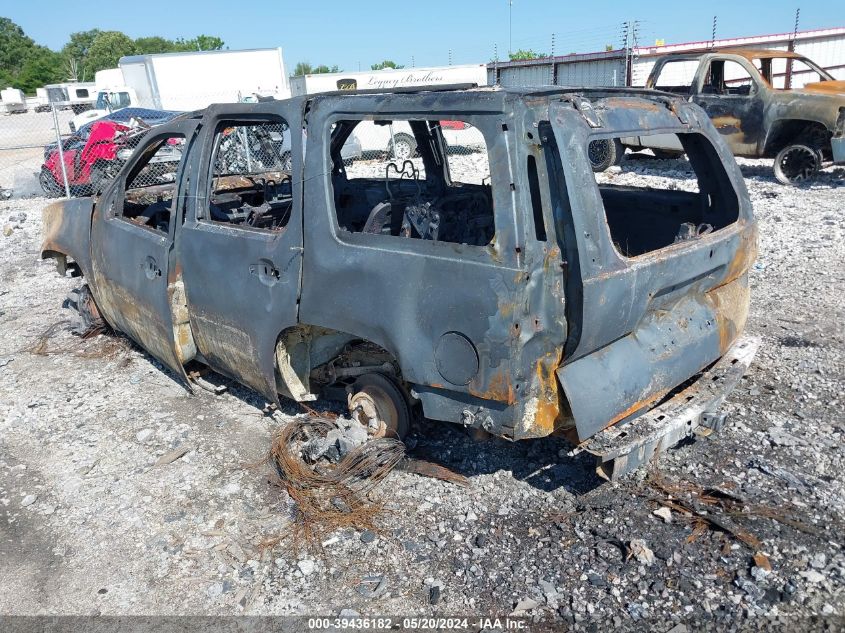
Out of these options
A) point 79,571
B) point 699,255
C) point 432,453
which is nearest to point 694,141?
point 699,255

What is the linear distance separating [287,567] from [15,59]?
275ft

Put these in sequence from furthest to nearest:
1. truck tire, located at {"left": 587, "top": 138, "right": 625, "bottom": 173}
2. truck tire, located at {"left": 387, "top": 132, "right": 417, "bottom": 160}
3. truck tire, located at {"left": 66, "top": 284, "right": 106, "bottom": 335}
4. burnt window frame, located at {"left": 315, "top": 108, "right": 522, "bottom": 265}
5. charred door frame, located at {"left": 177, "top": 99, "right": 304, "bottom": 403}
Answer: truck tire, located at {"left": 587, "top": 138, "right": 625, "bottom": 173} → truck tire, located at {"left": 66, "top": 284, "right": 106, "bottom": 335} → truck tire, located at {"left": 387, "top": 132, "right": 417, "bottom": 160} → charred door frame, located at {"left": 177, "top": 99, "right": 304, "bottom": 403} → burnt window frame, located at {"left": 315, "top": 108, "right": 522, "bottom": 265}

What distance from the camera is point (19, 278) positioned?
840cm

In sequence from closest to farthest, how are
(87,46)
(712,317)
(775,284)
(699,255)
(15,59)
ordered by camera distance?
(699,255)
(712,317)
(775,284)
(15,59)
(87,46)

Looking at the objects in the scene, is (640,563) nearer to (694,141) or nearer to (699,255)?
(699,255)

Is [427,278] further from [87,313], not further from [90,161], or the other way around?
[90,161]

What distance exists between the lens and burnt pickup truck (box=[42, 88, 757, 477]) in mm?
2908

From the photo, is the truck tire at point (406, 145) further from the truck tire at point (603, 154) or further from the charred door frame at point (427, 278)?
the truck tire at point (603, 154)

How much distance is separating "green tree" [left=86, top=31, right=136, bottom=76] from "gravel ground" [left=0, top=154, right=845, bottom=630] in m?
71.5

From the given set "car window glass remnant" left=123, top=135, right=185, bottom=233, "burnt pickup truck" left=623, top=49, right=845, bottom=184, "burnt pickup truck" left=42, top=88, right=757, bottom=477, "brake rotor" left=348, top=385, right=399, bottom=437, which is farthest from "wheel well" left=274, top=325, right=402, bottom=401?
"burnt pickup truck" left=623, top=49, right=845, bottom=184

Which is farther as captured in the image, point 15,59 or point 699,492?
point 15,59

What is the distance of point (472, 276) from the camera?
9.71ft

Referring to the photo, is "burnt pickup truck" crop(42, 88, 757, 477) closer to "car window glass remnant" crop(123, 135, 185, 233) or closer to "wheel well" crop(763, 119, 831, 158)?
"car window glass remnant" crop(123, 135, 185, 233)

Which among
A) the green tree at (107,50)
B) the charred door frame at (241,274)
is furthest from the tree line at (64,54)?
the charred door frame at (241,274)
